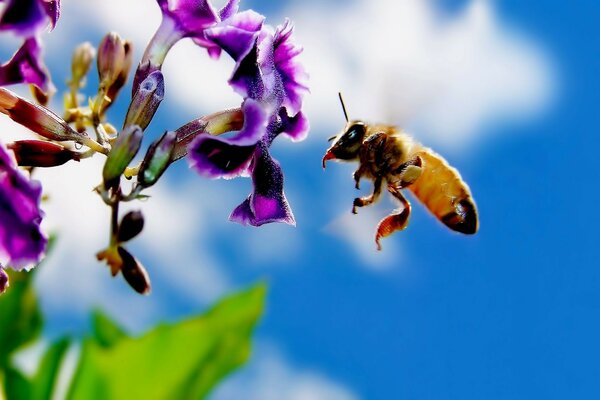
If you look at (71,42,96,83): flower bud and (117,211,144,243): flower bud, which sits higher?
(71,42,96,83): flower bud

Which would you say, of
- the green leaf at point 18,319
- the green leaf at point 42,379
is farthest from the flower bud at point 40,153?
the green leaf at point 42,379

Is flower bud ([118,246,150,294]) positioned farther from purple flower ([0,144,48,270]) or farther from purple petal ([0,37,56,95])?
purple petal ([0,37,56,95])

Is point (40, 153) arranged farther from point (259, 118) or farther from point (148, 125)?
point (259, 118)

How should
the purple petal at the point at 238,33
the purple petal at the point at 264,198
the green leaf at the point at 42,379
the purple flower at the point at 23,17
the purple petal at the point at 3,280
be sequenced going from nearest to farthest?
the purple flower at the point at 23,17 → the purple petal at the point at 3,280 → the purple petal at the point at 238,33 → the purple petal at the point at 264,198 → the green leaf at the point at 42,379

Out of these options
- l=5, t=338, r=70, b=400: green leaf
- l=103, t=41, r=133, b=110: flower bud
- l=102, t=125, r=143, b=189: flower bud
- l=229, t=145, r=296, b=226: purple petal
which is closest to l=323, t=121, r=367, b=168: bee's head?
l=229, t=145, r=296, b=226: purple petal

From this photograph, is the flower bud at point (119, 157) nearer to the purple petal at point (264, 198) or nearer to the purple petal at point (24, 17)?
the purple petal at point (24, 17)

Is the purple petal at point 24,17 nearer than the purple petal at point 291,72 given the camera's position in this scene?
Yes
